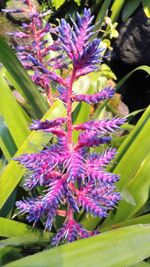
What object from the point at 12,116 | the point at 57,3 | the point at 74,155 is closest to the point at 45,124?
the point at 74,155

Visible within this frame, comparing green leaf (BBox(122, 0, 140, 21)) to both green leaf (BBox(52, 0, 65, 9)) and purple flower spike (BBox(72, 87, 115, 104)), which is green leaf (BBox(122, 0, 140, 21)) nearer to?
green leaf (BBox(52, 0, 65, 9))

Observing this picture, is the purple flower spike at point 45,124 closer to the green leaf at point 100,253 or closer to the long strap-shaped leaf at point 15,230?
the green leaf at point 100,253

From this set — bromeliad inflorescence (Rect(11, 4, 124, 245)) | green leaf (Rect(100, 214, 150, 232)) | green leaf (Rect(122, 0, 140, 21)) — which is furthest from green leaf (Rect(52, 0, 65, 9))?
bromeliad inflorescence (Rect(11, 4, 124, 245))

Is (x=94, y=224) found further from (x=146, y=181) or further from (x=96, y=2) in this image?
(x=96, y=2)

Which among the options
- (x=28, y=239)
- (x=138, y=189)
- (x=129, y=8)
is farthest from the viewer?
(x=129, y=8)

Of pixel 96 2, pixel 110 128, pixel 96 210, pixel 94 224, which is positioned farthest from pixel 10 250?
pixel 96 2

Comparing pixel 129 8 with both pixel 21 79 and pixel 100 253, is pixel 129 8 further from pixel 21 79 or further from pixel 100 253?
pixel 100 253
